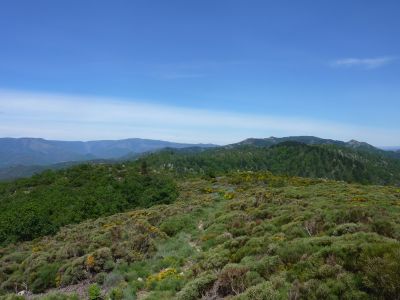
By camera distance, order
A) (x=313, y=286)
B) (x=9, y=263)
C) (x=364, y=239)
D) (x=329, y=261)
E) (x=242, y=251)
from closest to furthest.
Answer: (x=313, y=286), (x=329, y=261), (x=364, y=239), (x=242, y=251), (x=9, y=263)

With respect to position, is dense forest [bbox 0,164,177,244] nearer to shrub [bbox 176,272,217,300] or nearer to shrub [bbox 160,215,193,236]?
shrub [bbox 160,215,193,236]

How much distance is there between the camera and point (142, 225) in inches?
836

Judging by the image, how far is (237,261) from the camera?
12516 mm

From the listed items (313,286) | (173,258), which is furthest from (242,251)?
(313,286)

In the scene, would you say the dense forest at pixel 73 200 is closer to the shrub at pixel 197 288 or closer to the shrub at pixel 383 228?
the shrub at pixel 197 288

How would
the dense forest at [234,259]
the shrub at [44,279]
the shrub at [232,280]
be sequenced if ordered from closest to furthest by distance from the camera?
the dense forest at [234,259] → the shrub at [232,280] → the shrub at [44,279]

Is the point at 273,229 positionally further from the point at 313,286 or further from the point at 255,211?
the point at 313,286

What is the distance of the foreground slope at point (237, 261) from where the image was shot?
8555mm

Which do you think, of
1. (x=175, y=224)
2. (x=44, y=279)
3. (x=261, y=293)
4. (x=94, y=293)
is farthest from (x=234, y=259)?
(x=175, y=224)

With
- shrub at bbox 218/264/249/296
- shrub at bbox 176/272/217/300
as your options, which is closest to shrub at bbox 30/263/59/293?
shrub at bbox 176/272/217/300

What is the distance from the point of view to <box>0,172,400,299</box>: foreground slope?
8.55 metres

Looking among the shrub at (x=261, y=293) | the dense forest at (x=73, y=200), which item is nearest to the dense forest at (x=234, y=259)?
the shrub at (x=261, y=293)

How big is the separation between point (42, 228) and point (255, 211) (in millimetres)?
27312

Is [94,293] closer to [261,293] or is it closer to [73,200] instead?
[261,293]
